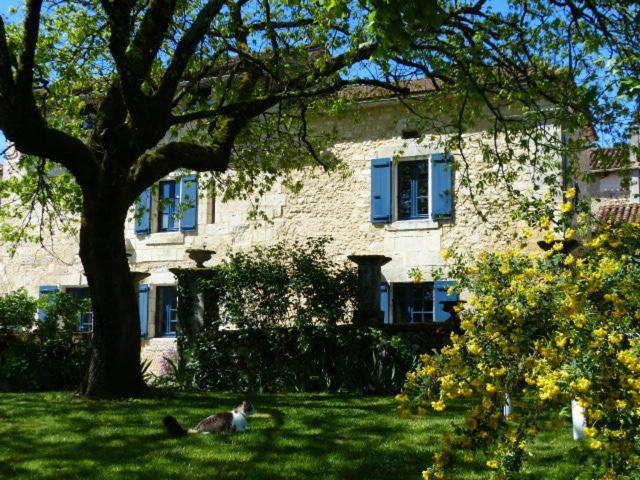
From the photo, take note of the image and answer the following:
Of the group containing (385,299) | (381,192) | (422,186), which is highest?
(422,186)

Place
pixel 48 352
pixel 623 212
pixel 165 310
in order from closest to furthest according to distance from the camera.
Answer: pixel 48 352, pixel 165 310, pixel 623 212

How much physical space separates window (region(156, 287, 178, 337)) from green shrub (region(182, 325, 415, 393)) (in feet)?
17.7

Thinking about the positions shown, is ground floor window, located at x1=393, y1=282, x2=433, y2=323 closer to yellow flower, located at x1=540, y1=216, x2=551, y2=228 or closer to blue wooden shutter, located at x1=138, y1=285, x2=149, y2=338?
blue wooden shutter, located at x1=138, y1=285, x2=149, y2=338

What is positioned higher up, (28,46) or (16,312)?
(28,46)

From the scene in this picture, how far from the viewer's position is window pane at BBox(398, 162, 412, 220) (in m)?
16.1

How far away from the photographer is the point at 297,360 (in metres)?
11.8

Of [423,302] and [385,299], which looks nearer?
[385,299]

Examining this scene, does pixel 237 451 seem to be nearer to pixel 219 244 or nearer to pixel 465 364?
pixel 465 364

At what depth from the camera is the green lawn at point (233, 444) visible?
6.28 meters

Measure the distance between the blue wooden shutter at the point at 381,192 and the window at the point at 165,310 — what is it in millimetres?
5104

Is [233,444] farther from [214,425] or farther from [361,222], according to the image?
[361,222]

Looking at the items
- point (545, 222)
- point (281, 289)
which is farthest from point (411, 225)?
point (545, 222)

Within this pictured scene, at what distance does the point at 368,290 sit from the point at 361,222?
177 inches

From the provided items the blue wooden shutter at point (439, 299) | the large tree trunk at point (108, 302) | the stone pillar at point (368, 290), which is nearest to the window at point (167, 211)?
the blue wooden shutter at point (439, 299)
